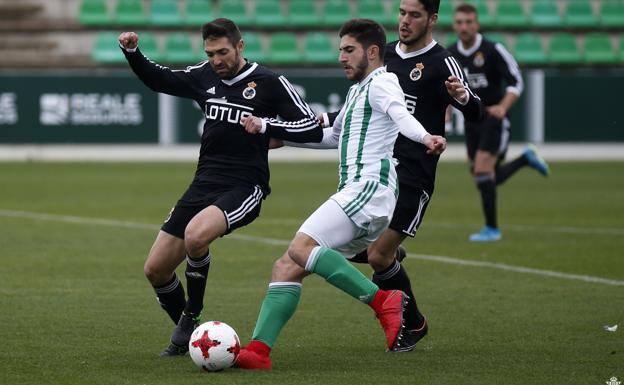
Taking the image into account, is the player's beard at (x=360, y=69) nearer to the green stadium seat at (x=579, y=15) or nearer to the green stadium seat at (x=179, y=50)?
the green stadium seat at (x=179, y=50)

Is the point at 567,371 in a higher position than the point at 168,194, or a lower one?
higher

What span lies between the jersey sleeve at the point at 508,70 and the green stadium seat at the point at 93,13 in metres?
19.0

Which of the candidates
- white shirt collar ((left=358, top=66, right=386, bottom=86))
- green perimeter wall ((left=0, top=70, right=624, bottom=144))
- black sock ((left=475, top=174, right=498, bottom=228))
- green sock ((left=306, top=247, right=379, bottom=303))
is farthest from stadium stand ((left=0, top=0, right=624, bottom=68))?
green sock ((left=306, top=247, right=379, bottom=303))

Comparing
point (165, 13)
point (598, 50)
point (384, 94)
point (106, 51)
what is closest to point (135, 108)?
point (106, 51)

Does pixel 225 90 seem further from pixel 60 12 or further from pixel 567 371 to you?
pixel 60 12

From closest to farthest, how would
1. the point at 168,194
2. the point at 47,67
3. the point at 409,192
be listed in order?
the point at 409,192, the point at 168,194, the point at 47,67

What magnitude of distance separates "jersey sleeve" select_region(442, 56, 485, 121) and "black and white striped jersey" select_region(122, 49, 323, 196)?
0.90 m

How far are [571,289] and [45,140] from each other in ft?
59.9

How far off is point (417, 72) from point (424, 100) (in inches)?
7.0

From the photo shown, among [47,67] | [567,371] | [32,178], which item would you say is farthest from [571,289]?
[47,67]

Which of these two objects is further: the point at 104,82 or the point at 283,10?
the point at 283,10

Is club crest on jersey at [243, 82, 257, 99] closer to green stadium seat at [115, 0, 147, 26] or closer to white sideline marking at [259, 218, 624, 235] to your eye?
white sideline marking at [259, 218, 624, 235]

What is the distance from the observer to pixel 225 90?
711 centimetres

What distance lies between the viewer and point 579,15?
31.6m
